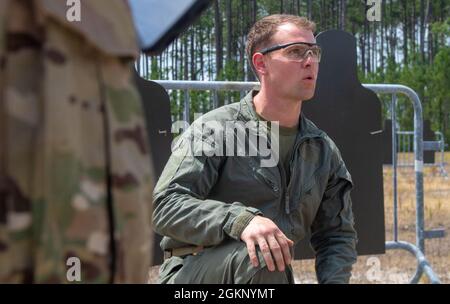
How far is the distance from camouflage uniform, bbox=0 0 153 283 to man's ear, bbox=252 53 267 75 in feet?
6.05

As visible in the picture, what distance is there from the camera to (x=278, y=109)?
275 cm

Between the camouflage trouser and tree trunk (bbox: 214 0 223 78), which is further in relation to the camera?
tree trunk (bbox: 214 0 223 78)

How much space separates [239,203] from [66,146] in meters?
1.50

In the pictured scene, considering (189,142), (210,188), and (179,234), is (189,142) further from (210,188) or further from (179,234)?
(179,234)

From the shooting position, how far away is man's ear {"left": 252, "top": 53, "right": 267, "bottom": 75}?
113 inches

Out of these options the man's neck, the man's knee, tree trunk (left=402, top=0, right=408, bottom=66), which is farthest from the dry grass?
tree trunk (left=402, top=0, right=408, bottom=66)

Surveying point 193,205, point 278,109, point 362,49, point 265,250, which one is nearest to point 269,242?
point 265,250

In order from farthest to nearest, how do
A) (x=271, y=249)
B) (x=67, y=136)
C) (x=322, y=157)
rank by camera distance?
(x=322, y=157) → (x=271, y=249) → (x=67, y=136)

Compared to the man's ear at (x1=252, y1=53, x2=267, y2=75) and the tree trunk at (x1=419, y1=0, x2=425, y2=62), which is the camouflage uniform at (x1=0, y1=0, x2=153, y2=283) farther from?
the tree trunk at (x1=419, y1=0, x2=425, y2=62)

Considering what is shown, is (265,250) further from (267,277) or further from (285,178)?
(285,178)

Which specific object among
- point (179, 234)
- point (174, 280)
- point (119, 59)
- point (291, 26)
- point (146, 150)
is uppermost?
point (291, 26)

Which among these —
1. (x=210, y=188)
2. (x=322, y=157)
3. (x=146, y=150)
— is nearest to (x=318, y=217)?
(x=322, y=157)

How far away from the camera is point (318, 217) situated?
8.96 ft

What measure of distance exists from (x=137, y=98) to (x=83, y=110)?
0.10m
